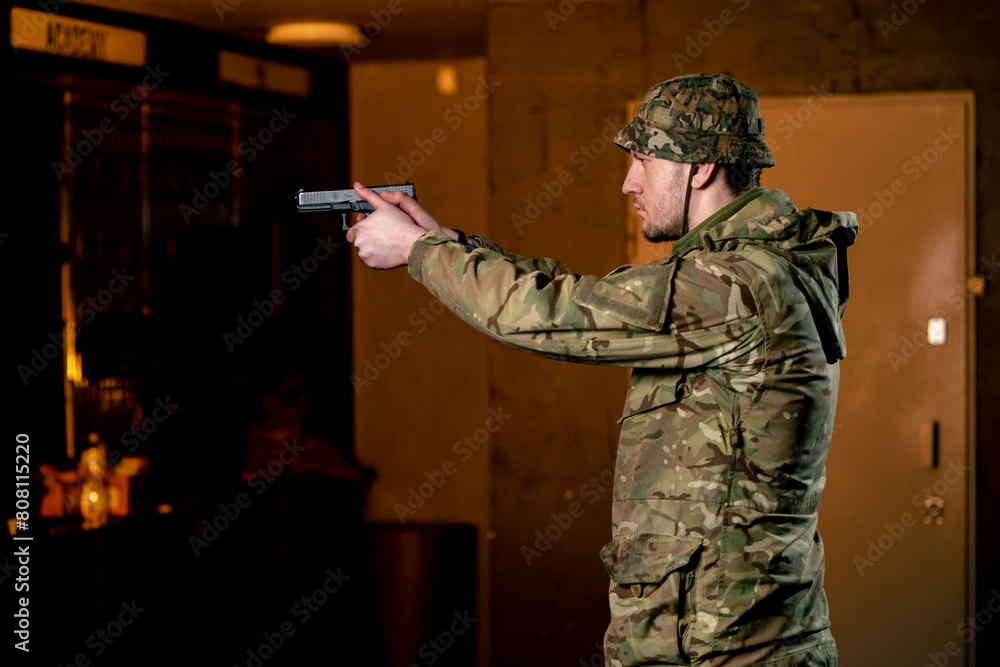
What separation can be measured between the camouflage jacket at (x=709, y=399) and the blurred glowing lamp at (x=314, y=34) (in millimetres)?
2649

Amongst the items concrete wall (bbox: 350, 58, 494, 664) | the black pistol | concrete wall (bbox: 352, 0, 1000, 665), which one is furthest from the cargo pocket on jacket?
concrete wall (bbox: 350, 58, 494, 664)

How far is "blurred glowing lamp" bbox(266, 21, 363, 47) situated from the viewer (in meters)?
3.67

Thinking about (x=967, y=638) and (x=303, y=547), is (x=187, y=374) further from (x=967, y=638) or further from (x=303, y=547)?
(x=967, y=638)

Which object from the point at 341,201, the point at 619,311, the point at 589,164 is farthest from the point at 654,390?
the point at 589,164

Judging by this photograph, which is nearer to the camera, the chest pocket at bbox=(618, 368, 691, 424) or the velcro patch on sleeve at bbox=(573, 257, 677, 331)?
the velcro patch on sleeve at bbox=(573, 257, 677, 331)

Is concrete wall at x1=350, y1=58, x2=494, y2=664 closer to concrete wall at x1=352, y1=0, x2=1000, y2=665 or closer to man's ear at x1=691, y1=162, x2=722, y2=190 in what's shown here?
concrete wall at x1=352, y1=0, x2=1000, y2=665

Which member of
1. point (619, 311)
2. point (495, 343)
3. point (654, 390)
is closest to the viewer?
point (619, 311)

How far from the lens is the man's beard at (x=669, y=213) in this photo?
145 centimetres

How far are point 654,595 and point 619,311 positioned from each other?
0.43 m

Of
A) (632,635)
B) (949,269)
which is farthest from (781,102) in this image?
(632,635)

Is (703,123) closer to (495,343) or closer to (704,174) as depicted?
(704,174)

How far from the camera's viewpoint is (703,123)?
55.4 inches

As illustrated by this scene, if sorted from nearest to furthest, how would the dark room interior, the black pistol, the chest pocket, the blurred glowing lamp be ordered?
1. the chest pocket
2. the black pistol
3. the dark room interior
4. the blurred glowing lamp

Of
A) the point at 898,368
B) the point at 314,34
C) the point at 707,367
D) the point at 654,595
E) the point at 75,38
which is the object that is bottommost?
the point at 654,595
